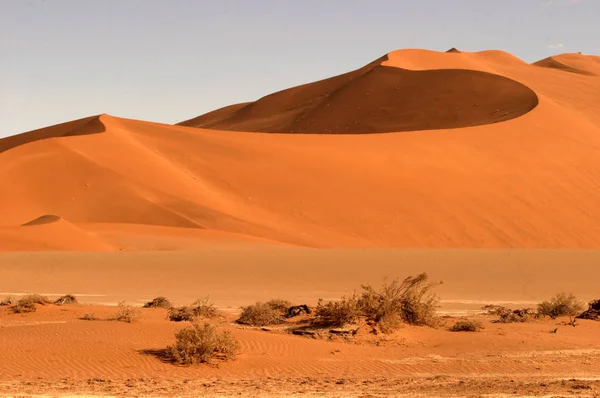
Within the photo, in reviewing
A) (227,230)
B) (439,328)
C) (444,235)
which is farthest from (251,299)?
(444,235)

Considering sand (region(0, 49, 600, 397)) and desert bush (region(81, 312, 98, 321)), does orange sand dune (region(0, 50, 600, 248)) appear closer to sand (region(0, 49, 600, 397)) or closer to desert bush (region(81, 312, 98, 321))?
sand (region(0, 49, 600, 397))

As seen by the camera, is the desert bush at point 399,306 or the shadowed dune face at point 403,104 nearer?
the desert bush at point 399,306

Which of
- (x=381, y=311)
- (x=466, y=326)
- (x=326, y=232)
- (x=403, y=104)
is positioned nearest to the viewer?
(x=381, y=311)

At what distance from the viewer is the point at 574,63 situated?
3632 inches

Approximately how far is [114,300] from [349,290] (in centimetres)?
533

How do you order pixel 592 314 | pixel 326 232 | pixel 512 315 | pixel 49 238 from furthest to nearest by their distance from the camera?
pixel 326 232 < pixel 49 238 < pixel 592 314 < pixel 512 315

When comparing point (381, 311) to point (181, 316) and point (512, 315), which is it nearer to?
point (181, 316)

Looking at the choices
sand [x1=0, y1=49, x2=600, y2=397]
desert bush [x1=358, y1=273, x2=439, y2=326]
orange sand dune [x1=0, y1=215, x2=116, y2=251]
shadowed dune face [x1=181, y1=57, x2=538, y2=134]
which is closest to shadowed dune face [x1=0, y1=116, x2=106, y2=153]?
sand [x1=0, y1=49, x2=600, y2=397]

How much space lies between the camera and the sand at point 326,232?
35.5 ft

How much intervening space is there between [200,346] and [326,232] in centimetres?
2362

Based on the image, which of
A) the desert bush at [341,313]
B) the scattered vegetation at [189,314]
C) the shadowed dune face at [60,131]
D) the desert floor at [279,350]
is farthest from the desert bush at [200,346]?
the shadowed dune face at [60,131]

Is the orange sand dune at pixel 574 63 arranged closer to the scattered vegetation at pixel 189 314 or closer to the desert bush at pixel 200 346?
the scattered vegetation at pixel 189 314

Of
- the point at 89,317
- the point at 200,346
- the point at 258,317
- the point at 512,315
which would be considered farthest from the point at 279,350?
the point at 512,315

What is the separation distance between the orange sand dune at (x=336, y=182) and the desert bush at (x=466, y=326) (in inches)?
722
